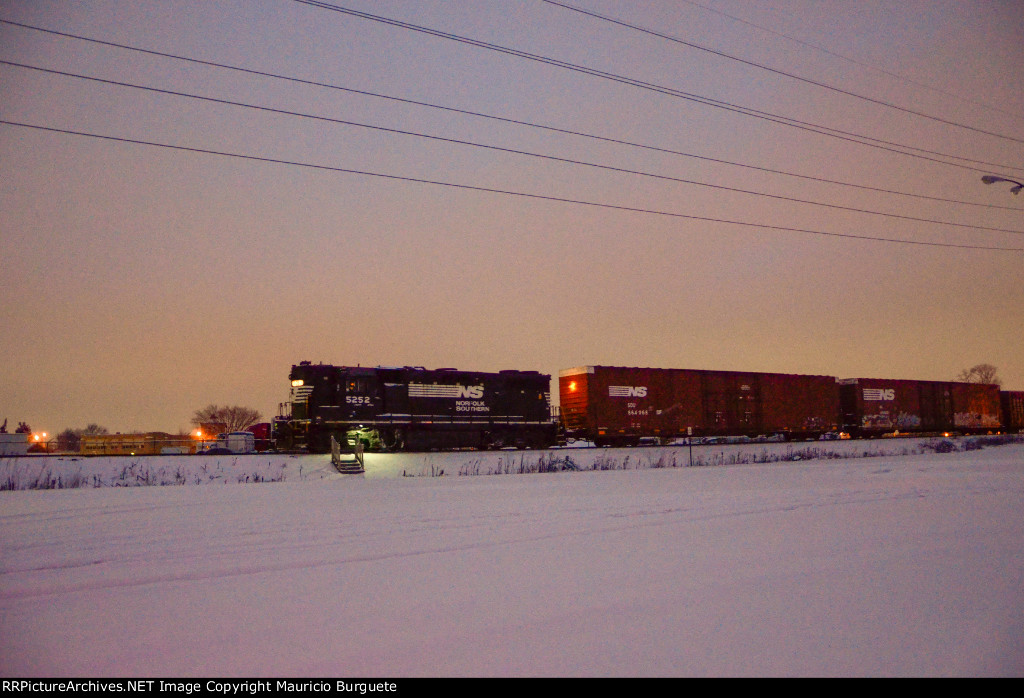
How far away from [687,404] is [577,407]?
19.6 ft

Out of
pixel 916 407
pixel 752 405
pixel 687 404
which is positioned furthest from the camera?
pixel 916 407

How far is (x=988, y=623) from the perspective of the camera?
475cm

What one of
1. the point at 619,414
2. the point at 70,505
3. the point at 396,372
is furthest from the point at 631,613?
the point at 619,414

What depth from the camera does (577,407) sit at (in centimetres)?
3120

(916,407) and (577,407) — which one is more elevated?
(577,407)

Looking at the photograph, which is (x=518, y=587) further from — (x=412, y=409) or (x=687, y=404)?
(x=687, y=404)

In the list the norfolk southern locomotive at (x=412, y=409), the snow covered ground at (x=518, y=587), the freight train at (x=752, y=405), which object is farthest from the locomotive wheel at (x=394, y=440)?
the snow covered ground at (x=518, y=587)

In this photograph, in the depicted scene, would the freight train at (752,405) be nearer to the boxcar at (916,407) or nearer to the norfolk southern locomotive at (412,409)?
the boxcar at (916,407)

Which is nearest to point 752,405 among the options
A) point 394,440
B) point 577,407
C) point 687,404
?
point 687,404

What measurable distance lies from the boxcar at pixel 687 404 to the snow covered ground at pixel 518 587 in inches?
784

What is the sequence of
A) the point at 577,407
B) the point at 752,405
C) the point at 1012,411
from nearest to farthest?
→ the point at 577,407, the point at 752,405, the point at 1012,411
